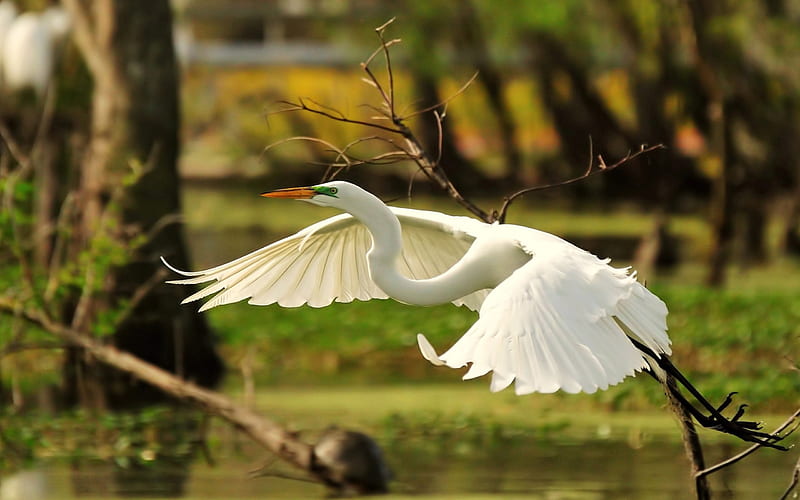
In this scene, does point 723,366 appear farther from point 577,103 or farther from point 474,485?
point 577,103

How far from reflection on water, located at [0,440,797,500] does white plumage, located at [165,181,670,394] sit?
5.05ft

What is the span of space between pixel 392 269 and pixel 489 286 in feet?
1.04

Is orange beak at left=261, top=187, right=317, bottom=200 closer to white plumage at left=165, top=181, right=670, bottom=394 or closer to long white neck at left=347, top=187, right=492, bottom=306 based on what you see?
white plumage at left=165, top=181, right=670, bottom=394

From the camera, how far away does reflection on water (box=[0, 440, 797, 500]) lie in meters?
6.52

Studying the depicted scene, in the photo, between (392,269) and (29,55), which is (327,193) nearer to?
(392,269)

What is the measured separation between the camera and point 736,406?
8.23m

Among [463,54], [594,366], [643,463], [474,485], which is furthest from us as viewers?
[463,54]

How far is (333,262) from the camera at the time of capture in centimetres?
506

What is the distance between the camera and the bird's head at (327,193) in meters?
4.39

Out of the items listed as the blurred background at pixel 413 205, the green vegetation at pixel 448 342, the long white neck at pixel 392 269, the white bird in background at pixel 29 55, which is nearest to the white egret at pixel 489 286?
the long white neck at pixel 392 269

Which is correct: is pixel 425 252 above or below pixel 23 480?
above

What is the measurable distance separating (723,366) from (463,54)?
10322 mm

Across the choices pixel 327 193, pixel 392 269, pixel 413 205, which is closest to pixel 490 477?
pixel 392 269

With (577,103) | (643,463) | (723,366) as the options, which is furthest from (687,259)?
(643,463)
